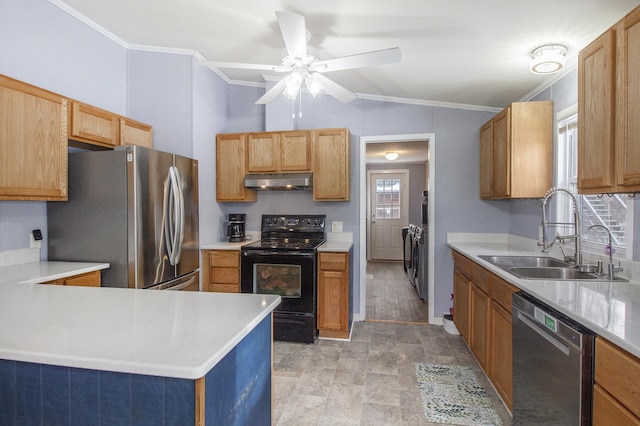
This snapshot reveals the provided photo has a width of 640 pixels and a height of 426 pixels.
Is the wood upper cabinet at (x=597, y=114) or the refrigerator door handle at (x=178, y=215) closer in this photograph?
the wood upper cabinet at (x=597, y=114)

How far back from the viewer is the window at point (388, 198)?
306 inches

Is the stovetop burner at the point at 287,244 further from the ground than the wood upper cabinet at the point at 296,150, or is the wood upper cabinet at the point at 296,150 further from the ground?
the wood upper cabinet at the point at 296,150

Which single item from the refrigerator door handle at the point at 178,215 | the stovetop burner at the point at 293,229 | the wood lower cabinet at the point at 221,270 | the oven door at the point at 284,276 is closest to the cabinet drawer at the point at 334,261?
the oven door at the point at 284,276

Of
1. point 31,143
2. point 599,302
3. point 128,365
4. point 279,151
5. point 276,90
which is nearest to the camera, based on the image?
point 128,365

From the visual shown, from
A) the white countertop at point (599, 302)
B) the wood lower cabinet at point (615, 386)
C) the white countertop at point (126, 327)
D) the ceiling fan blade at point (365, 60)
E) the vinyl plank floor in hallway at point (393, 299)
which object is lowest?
the vinyl plank floor in hallway at point (393, 299)

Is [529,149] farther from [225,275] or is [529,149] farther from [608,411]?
[225,275]

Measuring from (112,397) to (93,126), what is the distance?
2271 mm

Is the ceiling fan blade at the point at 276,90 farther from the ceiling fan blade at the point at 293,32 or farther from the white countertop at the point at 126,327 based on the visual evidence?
the white countertop at the point at 126,327

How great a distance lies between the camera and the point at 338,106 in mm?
3734

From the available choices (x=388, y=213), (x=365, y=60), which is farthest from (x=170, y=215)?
(x=388, y=213)

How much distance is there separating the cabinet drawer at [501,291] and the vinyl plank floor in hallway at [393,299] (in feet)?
5.54

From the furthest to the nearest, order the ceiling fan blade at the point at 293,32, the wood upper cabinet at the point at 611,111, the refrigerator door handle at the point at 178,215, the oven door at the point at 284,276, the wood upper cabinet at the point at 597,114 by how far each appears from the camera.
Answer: the oven door at the point at 284,276 < the refrigerator door handle at the point at 178,215 < the ceiling fan blade at the point at 293,32 < the wood upper cabinet at the point at 597,114 < the wood upper cabinet at the point at 611,111

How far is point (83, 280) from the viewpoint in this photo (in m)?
2.12

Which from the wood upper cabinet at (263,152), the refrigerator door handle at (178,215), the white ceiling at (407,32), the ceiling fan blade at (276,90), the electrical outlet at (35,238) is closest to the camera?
the white ceiling at (407,32)
